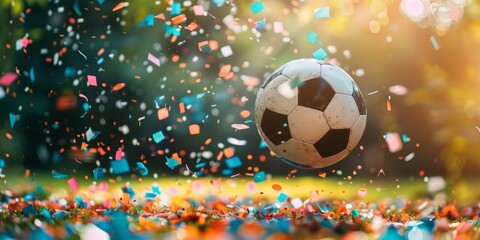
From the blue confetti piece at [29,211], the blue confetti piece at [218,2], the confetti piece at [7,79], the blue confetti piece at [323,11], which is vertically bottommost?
the confetti piece at [7,79]

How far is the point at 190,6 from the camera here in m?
10.2

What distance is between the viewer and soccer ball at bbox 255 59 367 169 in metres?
4.95

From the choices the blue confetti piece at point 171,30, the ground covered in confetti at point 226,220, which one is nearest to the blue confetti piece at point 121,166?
the ground covered in confetti at point 226,220

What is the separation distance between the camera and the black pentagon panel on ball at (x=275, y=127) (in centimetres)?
504

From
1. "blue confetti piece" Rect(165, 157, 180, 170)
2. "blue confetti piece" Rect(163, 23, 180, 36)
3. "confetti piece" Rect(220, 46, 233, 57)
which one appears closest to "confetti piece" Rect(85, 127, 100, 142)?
"blue confetti piece" Rect(165, 157, 180, 170)

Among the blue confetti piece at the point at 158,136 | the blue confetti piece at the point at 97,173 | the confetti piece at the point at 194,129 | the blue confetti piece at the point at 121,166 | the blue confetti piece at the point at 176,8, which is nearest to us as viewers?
the blue confetti piece at the point at 97,173

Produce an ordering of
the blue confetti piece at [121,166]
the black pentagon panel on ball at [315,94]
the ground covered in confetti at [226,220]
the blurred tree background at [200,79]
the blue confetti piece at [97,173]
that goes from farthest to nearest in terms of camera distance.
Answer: the blurred tree background at [200,79]
the blue confetti piece at [121,166]
the blue confetti piece at [97,173]
the black pentagon panel on ball at [315,94]
the ground covered in confetti at [226,220]

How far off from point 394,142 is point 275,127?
647cm

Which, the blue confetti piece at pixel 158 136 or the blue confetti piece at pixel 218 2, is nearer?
the blue confetti piece at pixel 158 136

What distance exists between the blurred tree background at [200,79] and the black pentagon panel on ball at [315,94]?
15.5 feet

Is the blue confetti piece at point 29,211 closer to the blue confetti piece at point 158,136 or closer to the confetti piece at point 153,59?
the blue confetti piece at point 158,136

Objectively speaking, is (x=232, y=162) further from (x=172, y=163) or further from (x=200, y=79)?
(x=172, y=163)

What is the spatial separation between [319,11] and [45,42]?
6.11 metres

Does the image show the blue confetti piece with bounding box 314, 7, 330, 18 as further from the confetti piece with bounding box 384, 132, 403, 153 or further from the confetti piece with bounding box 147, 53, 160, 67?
the confetti piece with bounding box 384, 132, 403, 153
